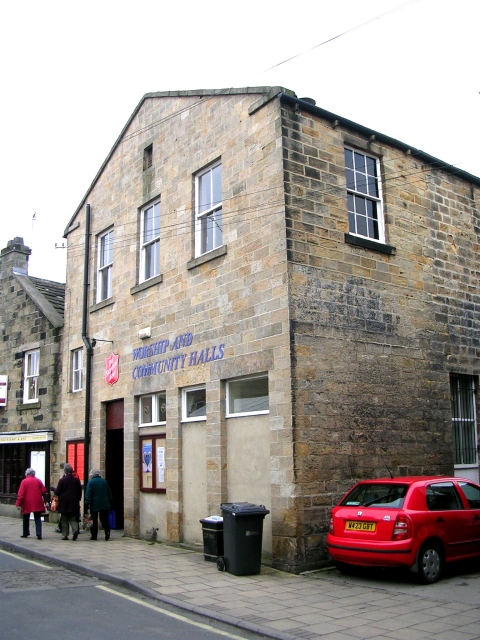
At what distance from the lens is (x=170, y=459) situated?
1393 cm

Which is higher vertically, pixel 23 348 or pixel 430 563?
pixel 23 348

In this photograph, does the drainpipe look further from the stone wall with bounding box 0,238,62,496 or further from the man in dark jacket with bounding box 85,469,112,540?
the stone wall with bounding box 0,238,62,496

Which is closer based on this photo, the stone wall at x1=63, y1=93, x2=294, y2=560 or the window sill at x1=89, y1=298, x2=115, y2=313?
the stone wall at x1=63, y1=93, x2=294, y2=560

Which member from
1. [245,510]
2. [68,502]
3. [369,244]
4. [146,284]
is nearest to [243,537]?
[245,510]

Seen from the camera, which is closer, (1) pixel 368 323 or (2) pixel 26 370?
(1) pixel 368 323

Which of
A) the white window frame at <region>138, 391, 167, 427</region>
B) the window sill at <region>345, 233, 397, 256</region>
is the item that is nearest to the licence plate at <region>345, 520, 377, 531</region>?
the window sill at <region>345, 233, 397, 256</region>

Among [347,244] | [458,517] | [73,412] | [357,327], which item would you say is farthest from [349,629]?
[73,412]

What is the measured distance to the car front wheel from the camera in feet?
30.2

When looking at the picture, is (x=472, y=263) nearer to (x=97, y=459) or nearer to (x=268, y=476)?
(x=268, y=476)

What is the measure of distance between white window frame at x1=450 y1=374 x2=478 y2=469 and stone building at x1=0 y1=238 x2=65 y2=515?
1086 cm

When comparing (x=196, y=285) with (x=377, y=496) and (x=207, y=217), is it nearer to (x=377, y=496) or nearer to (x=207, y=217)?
(x=207, y=217)

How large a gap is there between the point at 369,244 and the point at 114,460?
8.59 meters

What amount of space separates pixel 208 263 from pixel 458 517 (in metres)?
6.58

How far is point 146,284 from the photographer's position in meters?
15.2
